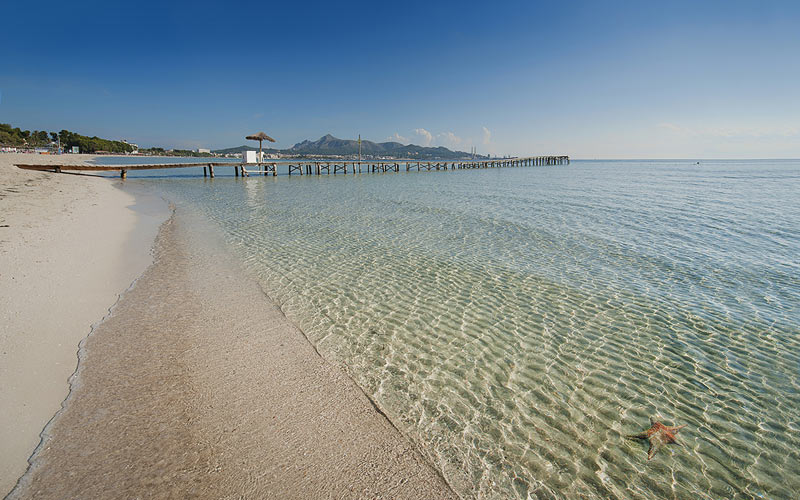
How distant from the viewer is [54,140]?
89.9 meters

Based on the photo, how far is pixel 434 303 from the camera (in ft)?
19.3

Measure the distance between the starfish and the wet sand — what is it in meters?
1.97

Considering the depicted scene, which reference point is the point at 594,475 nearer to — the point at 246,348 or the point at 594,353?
the point at 594,353

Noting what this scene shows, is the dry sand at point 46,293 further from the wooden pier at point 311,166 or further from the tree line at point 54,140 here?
the tree line at point 54,140

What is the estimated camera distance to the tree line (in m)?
72.2

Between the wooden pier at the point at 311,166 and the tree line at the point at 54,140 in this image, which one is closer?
the wooden pier at the point at 311,166

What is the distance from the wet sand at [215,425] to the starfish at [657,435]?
1970 millimetres

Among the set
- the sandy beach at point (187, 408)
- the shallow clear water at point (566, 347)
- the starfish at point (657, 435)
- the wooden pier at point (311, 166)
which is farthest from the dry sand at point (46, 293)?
the wooden pier at point (311, 166)

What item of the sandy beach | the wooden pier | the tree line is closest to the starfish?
the sandy beach

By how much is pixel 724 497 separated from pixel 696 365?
2.13 m

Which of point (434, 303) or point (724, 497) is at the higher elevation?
point (434, 303)

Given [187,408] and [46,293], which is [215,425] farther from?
[46,293]

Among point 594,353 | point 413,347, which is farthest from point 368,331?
point 594,353

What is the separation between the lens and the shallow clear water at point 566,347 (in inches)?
113
